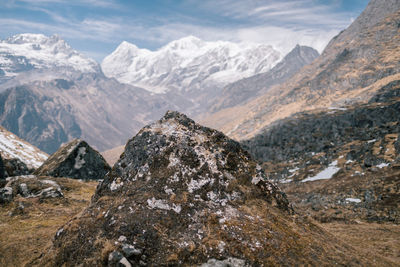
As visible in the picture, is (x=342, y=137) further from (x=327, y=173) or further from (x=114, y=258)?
(x=114, y=258)

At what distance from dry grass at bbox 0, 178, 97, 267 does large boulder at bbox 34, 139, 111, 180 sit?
11057 mm

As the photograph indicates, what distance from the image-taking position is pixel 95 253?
10.9 m

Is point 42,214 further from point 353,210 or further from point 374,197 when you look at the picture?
point 374,197

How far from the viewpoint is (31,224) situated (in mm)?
17766

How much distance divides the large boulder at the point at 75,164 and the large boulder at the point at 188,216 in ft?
88.0

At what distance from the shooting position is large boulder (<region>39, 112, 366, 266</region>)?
10.8 meters

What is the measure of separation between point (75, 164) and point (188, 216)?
3205 cm

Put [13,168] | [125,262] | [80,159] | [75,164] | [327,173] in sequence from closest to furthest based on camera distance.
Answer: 1. [125,262]
2. [13,168]
3. [75,164]
4. [80,159]
5. [327,173]

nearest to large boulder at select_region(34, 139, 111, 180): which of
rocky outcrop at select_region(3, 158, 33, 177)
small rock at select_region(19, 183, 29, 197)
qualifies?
rocky outcrop at select_region(3, 158, 33, 177)

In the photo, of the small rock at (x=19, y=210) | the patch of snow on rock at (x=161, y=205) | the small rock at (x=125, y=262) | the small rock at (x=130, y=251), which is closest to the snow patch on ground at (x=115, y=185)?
the patch of snow on rock at (x=161, y=205)

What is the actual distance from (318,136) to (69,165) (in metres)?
115

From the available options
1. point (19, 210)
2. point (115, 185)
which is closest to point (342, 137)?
point (115, 185)

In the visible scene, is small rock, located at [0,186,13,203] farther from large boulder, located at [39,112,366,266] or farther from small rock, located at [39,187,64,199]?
large boulder, located at [39,112,366,266]

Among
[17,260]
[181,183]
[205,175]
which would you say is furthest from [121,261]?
[17,260]
